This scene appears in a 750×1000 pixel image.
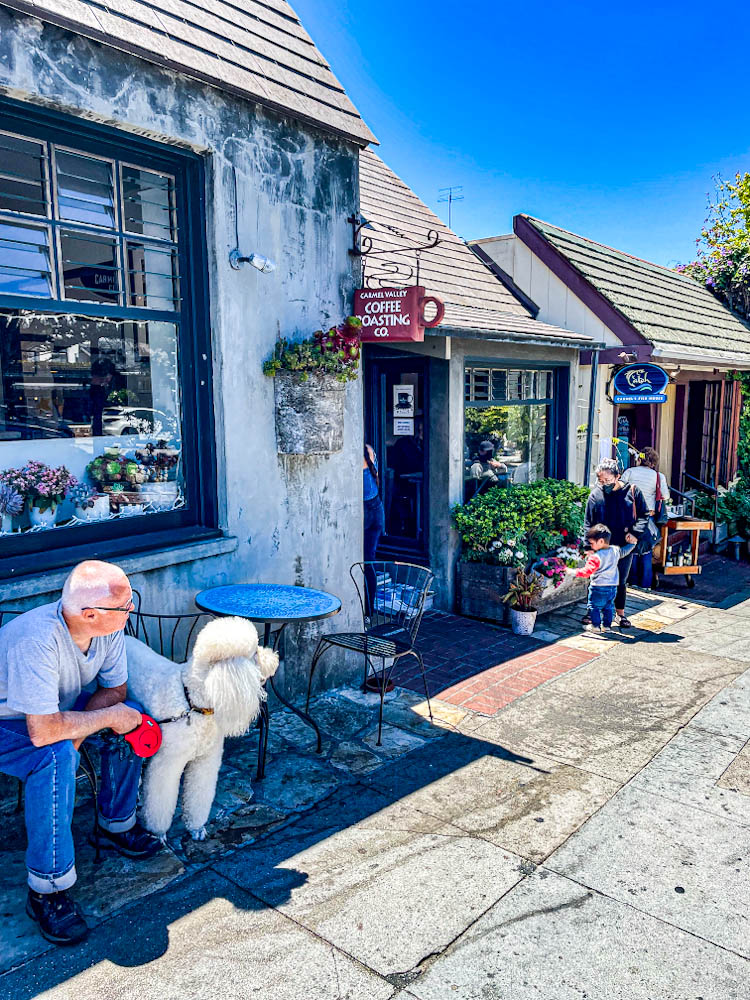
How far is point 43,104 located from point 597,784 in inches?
192

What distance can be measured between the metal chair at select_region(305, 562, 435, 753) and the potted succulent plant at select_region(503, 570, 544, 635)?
3.25 feet

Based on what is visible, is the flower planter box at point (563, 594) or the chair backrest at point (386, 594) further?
the flower planter box at point (563, 594)

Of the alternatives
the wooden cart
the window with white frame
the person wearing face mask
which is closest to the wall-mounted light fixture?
the window with white frame

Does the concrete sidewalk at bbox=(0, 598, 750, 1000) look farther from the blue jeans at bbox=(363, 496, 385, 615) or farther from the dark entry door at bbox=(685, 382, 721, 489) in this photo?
the dark entry door at bbox=(685, 382, 721, 489)

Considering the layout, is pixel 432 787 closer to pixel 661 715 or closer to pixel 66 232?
pixel 661 715

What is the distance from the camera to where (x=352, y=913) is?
3125mm

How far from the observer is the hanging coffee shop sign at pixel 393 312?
5320mm

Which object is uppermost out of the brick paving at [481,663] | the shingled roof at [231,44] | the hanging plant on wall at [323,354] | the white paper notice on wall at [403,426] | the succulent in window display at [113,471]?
the shingled roof at [231,44]

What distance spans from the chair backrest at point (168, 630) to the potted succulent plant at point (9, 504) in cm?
85

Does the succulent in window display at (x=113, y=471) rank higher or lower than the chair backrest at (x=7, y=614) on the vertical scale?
higher

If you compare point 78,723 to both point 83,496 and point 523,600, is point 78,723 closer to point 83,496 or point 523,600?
point 83,496

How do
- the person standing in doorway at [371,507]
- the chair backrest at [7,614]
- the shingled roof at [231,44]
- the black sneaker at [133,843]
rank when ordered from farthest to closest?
the person standing in doorway at [371,507], the shingled roof at [231,44], the chair backrest at [7,614], the black sneaker at [133,843]

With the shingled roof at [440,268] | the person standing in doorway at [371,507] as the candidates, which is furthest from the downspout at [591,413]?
the person standing in doorway at [371,507]

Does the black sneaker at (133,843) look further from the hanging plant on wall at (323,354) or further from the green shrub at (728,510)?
the green shrub at (728,510)
